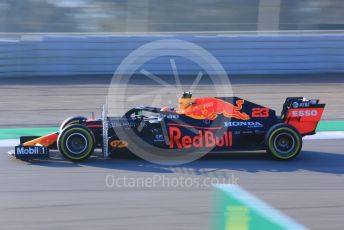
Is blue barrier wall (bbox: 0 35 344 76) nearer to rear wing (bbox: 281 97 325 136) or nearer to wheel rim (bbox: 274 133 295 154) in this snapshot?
rear wing (bbox: 281 97 325 136)

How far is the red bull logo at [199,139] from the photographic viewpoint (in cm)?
884

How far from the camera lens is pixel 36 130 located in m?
11.5

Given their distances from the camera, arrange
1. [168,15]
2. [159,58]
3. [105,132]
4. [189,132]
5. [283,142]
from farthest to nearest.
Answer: [168,15] < [159,58] < [283,142] < [189,132] < [105,132]

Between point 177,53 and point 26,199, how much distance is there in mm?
9807

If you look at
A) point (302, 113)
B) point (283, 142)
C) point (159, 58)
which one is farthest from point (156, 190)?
point (159, 58)

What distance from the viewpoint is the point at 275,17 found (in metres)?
21.0

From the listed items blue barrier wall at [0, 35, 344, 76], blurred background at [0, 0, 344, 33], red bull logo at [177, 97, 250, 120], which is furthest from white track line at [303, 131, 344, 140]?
blurred background at [0, 0, 344, 33]

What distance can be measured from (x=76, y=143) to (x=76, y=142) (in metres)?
0.01

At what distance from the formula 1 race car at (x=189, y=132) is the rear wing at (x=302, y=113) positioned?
4 cm

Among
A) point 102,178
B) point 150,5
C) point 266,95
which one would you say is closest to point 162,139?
point 102,178

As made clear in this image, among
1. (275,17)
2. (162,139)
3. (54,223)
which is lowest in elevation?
(54,223)

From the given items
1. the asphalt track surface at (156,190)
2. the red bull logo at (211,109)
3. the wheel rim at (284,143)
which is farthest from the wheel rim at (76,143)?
the wheel rim at (284,143)

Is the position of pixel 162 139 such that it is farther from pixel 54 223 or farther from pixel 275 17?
pixel 275 17

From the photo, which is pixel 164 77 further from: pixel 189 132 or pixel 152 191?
pixel 152 191
